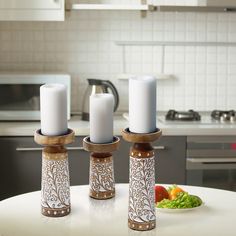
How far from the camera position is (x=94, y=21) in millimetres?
3967

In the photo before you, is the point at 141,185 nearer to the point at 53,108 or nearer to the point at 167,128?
the point at 53,108

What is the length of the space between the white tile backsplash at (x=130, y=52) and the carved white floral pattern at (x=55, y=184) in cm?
215

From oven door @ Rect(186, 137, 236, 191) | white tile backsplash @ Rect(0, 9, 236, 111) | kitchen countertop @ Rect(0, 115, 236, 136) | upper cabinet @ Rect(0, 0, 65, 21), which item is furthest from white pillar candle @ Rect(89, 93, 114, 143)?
white tile backsplash @ Rect(0, 9, 236, 111)

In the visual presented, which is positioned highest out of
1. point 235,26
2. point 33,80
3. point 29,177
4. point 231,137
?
point 235,26

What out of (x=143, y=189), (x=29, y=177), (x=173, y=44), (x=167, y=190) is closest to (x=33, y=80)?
(x=29, y=177)

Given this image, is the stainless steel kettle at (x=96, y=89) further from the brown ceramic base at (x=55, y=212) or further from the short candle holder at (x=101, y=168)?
the brown ceramic base at (x=55, y=212)

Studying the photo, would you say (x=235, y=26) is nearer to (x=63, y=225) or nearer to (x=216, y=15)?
(x=216, y=15)

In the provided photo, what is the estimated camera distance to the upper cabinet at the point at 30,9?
3.56m

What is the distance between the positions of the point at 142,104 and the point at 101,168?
0.36 meters

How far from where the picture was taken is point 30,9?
3561 mm

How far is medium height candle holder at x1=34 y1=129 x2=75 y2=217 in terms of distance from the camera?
1887 millimetres

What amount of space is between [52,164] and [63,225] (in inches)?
7.8

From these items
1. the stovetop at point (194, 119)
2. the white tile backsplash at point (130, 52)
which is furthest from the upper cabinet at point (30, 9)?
the stovetop at point (194, 119)

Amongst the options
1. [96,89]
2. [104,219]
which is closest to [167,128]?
[96,89]
